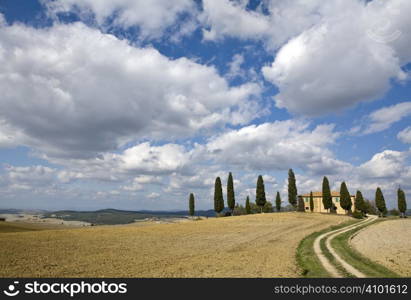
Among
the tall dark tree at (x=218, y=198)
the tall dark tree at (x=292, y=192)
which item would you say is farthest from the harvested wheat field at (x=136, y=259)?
the tall dark tree at (x=292, y=192)

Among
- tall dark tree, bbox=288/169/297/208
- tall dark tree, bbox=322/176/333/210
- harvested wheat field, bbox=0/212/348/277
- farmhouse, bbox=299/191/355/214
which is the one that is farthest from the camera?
farmhouse, bbox=299/191/355/214

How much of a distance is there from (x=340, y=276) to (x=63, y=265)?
703 inches

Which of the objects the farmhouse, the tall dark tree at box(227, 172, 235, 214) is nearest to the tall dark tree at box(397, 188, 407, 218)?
the farmhouse

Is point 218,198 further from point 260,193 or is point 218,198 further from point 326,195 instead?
point 326,195

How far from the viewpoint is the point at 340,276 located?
1791cm

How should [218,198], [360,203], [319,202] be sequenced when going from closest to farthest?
1. [218,198]
2. [360,203]
3. [319,202]

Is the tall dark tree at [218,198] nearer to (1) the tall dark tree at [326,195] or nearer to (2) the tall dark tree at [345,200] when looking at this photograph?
(1) the tall dark tree at [326,195]

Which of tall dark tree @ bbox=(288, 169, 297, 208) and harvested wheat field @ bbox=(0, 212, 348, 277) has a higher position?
tall dark tree @ bbox=(288, 169, 297, 208)

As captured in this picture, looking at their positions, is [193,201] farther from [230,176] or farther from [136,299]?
[136,299]

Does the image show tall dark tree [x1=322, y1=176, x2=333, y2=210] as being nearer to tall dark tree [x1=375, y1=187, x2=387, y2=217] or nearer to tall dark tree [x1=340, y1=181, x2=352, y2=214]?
tall dark tree [x1=340, y1=181, x2=352, y2=214]

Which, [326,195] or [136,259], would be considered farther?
[326,195]

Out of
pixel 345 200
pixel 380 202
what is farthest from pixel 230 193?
pixel 380 202

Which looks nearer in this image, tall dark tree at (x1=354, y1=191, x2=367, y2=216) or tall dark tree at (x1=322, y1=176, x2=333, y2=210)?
tall dark tree at (x1=322, y1=176, x2=333, y2=210)

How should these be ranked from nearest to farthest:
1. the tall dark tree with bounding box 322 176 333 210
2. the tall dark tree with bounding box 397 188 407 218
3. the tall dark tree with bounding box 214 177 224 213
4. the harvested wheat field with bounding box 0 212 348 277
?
the harvested wheat field with bounding box 0 212 348 277 → the tall dark tree with bounding box 214 177 224 213 → the tall dark tree with bounding box 322 176 333 210 → the tall dark tree with bounding box 397 188 407 218
